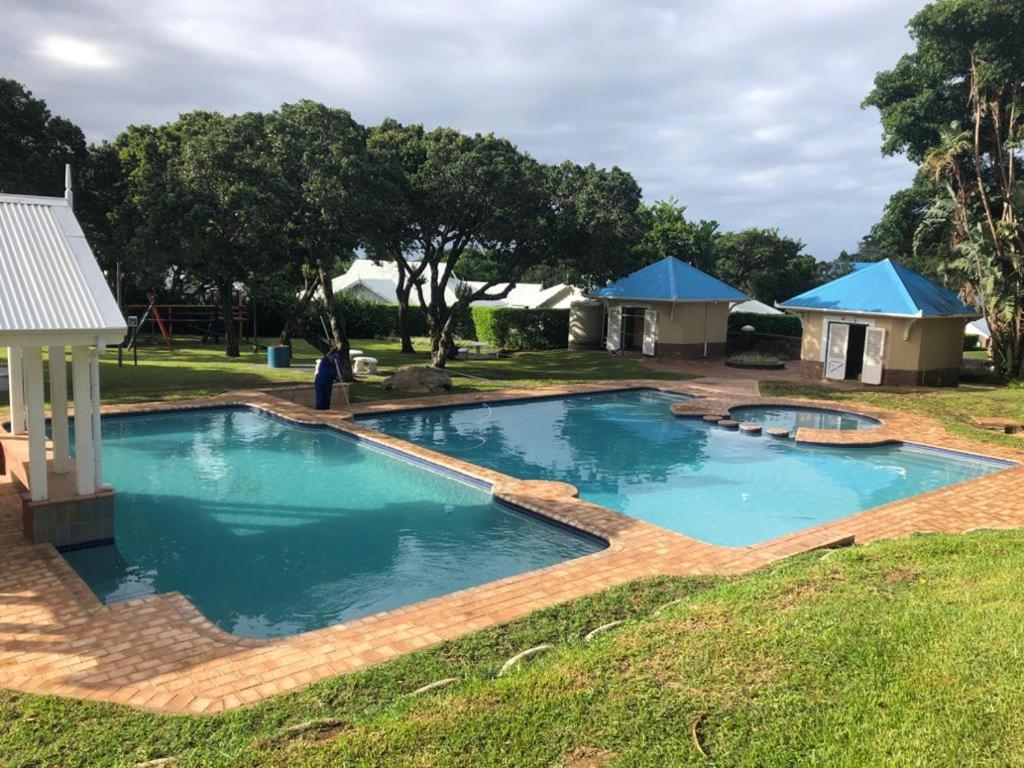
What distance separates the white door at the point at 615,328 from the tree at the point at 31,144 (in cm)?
2164

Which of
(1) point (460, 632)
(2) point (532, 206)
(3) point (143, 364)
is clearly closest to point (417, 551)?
(1) point (460, 632)

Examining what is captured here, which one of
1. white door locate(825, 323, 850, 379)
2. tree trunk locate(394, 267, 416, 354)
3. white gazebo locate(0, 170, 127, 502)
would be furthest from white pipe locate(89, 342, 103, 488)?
white door locate(825, 323, 850, 379)

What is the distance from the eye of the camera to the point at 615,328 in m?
33.3

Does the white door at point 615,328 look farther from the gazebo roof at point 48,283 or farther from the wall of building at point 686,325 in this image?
the gazebo roof at point 48,283

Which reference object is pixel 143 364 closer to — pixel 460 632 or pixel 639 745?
pixel 460 632

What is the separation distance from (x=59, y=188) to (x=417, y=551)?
2381 cm

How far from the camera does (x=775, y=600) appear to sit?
6781mm

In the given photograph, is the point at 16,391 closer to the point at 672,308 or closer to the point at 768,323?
the point at 672,308

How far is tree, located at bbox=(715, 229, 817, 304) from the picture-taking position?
51.0 metres

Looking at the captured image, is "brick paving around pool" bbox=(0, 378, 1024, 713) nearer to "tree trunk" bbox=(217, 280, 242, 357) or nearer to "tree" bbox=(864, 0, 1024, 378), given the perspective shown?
"tree" bbox=(864, 0, 1024, 378)

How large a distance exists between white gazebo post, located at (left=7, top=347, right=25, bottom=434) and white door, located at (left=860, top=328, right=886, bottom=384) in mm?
23384

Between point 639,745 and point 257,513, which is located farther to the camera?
point 257,513

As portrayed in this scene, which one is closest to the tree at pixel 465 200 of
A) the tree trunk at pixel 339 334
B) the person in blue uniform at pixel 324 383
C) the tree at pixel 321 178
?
the tree at pixel 321 178

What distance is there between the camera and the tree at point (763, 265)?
5104cm
